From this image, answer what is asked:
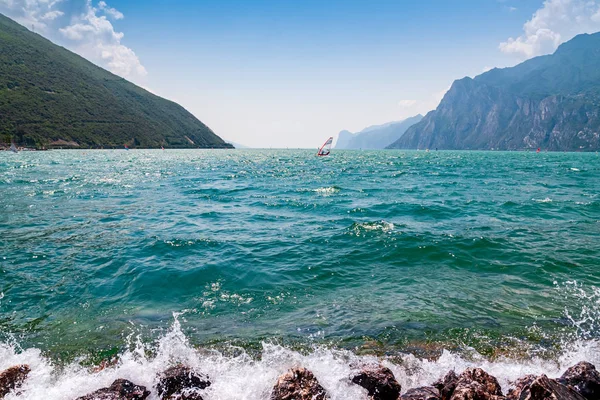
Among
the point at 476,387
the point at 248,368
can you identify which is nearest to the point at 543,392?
the point at 476,387

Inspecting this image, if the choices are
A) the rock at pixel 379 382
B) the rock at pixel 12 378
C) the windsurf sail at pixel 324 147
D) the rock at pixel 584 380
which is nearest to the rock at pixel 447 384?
the rock at pixel 379 382

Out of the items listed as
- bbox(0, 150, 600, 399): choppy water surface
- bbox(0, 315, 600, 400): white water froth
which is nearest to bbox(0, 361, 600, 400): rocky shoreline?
bbox(0, 315, 600, 400): white water froth

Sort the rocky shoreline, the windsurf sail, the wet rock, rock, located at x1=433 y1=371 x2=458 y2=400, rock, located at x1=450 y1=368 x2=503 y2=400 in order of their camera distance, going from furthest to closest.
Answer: the windsurf sail → rock, located at x1=433 y1=371 x2=458 y2=400 → the rocky shoreline → rock, located at x1=450 y1=368 x2=503 y2=400 → the wet rock

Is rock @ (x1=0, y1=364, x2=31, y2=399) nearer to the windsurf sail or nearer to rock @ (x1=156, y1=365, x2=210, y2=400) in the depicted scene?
rock @ (x1=156, y1=365, x2=210, y2=400)

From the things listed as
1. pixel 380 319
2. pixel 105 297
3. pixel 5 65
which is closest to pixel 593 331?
pixel 380 319

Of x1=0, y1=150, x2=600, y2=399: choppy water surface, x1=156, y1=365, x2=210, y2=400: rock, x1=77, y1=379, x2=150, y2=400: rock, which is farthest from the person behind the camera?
x1=0, y1=150, x2=600, y2=399: choppy water surface

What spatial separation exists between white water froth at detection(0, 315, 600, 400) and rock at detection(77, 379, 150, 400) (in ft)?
0.88

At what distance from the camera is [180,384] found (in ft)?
23.7

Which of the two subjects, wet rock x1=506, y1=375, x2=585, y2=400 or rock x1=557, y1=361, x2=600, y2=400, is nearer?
wet rock x1=506, y1=375, x2=585, y2=400

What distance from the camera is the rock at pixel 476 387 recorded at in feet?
20.6

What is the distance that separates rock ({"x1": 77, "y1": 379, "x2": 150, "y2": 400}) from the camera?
21.8 ft

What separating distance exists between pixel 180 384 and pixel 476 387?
253 inches

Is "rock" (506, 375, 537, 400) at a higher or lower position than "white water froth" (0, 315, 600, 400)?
higher

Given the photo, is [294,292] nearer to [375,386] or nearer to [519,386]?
[375,386]
